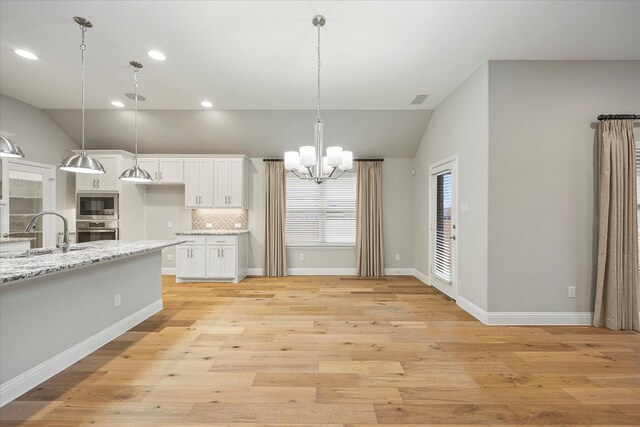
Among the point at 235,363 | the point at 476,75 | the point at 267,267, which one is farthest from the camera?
the point at 267,267

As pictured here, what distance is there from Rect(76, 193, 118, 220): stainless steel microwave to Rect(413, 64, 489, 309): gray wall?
6156 mm

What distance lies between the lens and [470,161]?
3.83 metres

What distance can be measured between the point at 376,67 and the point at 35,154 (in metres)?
6.02

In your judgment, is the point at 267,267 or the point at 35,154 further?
the point at 267,267

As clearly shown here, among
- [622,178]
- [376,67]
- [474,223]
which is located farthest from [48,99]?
[622,178]

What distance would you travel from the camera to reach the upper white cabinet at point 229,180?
5918 millimetres

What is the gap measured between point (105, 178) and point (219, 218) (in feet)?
7.31

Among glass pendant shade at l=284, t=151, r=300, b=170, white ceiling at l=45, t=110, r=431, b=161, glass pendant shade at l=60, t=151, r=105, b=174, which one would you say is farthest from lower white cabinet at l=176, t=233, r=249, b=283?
glass pendant shade at l=284, t=151, r=300, b=170

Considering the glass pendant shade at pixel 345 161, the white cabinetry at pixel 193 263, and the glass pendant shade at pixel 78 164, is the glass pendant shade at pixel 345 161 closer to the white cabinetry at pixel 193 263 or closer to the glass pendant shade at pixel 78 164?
the glass pendant shade at pixel 78 164

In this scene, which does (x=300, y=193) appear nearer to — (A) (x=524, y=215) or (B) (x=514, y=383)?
(A) (x=524, y=215)

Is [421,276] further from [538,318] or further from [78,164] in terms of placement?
[78,164]

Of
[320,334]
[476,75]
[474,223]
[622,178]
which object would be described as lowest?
[320,334]

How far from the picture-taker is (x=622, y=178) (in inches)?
127

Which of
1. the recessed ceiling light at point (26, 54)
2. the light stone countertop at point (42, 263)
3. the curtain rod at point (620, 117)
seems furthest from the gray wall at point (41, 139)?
the curtain rod at point (620, 117)
